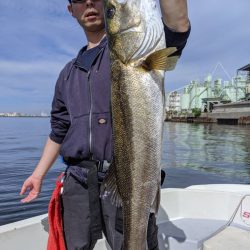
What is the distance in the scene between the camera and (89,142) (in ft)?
10.3

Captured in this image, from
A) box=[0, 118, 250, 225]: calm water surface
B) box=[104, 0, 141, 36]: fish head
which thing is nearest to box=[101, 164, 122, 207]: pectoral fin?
box=[104, 0, 141, 36]: fish head

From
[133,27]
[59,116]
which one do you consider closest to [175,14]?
[133,27]

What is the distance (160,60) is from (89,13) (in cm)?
106

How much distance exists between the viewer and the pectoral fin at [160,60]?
2.38 m

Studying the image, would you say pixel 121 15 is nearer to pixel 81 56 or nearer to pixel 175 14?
pixel 175 14

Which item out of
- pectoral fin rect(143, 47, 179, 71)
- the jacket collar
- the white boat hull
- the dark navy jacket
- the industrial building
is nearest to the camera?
pectoral fin rect(143, 47, 179, 71)

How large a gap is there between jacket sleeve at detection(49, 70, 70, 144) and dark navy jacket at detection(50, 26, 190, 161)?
0.10 m

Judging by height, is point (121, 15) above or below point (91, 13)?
below

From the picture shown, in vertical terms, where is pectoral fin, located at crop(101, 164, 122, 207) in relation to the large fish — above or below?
below

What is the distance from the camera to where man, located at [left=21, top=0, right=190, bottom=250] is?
10.2ft

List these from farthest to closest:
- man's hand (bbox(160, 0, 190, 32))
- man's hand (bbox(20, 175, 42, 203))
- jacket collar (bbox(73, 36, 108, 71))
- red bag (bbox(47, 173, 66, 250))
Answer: man's hand (bbox(20, 175, 42, 203)) < red bag (bbox(47, 173, 66, 250)) < jacket collar (bbox(73, 36, 108, 71)) < man's hand (bbox(160, 0, 190, 32))

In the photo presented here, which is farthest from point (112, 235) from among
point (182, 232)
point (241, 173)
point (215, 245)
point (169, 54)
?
point (241, 173)

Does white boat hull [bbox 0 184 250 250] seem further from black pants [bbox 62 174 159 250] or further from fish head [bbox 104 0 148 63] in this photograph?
fish head [bbox 104 0 148 63]

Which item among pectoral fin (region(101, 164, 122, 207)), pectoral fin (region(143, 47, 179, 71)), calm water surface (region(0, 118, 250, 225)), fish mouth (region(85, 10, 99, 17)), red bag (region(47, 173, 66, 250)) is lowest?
calm water surface (region(0, 118, 250, 225))
